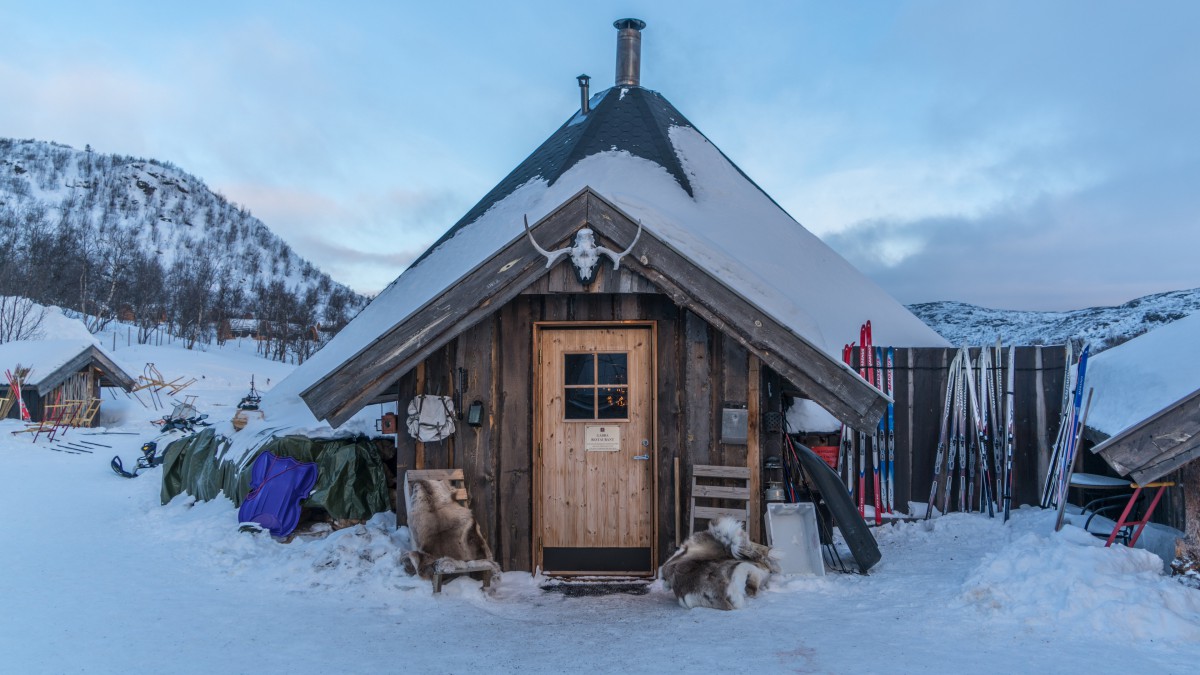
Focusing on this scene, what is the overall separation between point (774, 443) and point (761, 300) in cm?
125

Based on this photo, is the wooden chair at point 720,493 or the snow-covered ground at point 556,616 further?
the wooden chair at point 720,493

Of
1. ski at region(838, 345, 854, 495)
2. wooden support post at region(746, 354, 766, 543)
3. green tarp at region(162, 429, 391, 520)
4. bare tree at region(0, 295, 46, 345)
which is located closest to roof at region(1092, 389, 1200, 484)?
wooden support post at region(746, 354, 766, 543)

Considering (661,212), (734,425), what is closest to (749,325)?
(734,425)

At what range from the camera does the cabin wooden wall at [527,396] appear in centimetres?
640

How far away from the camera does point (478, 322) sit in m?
6.28

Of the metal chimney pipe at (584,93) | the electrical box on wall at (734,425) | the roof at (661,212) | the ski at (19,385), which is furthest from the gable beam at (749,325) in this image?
the ski at (19,385)

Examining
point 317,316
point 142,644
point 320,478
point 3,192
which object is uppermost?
point 3,192

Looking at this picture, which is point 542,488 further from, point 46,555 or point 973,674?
point 46,555

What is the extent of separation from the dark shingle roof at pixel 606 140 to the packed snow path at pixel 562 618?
5.34 metres

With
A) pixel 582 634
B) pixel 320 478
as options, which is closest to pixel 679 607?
pixel 582 634

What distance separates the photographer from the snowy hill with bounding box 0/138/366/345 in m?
59.6

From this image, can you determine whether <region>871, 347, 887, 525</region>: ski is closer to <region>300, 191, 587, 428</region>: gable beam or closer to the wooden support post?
the wooden support post

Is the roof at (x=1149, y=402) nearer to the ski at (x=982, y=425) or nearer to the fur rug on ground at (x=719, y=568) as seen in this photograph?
the ski at (x=982, y=425)

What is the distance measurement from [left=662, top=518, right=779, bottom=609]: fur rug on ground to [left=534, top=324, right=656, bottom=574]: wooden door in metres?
0.72
